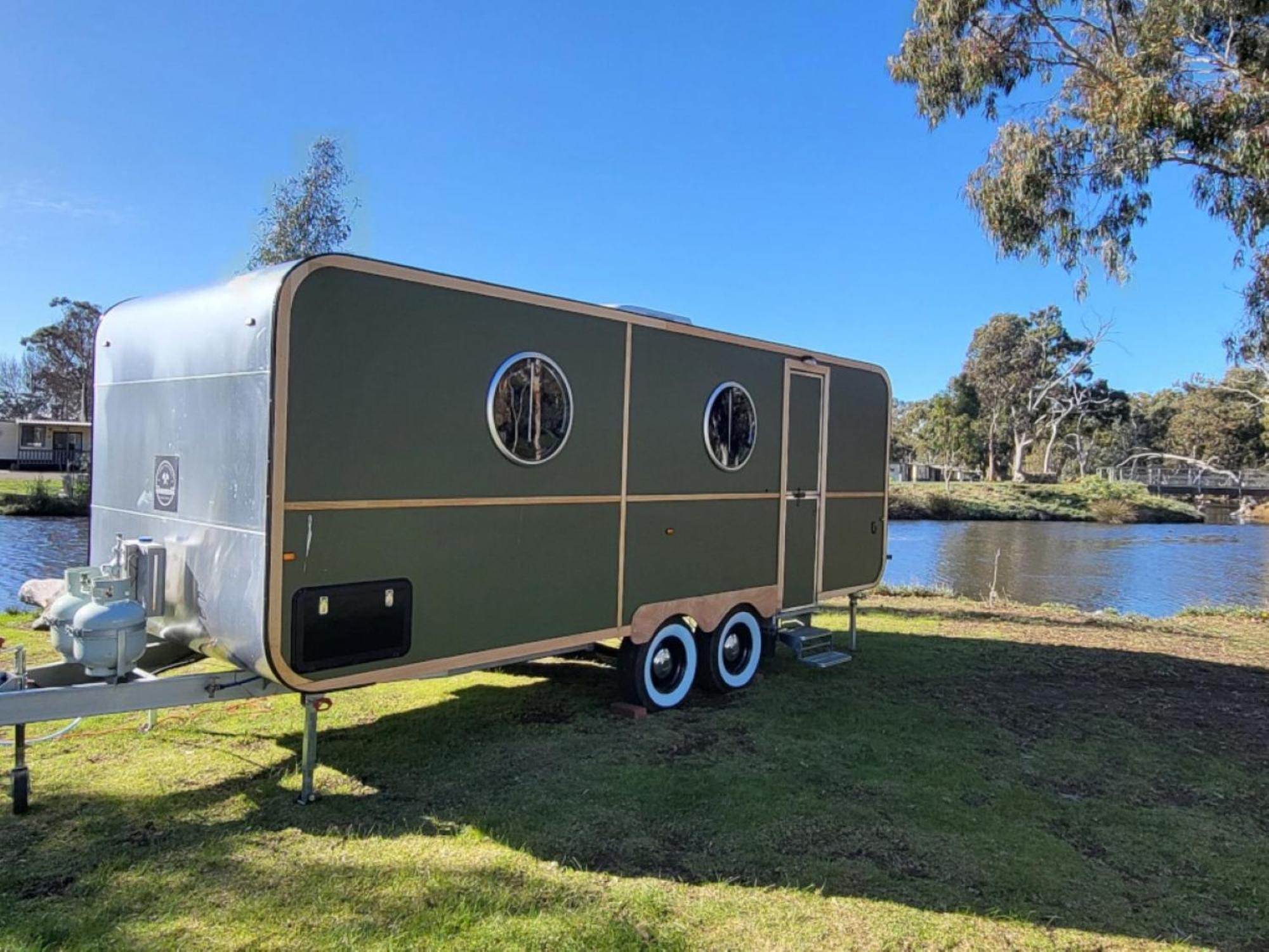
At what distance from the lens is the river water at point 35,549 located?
14.3 metres

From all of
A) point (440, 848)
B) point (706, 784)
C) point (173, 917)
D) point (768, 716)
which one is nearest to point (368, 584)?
point (440, 848)

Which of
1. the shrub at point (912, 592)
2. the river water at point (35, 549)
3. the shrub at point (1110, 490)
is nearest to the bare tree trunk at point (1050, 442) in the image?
the shrub at point (1110, 490)

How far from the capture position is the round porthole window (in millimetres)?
5859

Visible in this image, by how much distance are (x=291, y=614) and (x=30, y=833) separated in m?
1.41

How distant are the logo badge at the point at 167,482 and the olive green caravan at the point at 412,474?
29 millimetres

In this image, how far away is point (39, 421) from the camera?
4297 cm

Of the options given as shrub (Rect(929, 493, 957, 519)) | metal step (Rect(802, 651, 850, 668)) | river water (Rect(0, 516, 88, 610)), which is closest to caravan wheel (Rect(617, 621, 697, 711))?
metal step (Rect(802, 651, 850, 668))

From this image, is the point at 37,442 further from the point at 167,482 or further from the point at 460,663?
the point at 460,663

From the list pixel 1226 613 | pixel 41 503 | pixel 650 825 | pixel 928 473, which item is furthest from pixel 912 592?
pixel 928 473

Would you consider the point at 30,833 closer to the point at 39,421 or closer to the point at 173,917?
the point at 173,917

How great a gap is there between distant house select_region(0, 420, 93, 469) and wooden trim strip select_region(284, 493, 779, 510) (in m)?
44.2

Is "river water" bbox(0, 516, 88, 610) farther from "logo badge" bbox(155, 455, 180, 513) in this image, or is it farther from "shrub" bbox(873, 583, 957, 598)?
"shrub" bbox(873, 583, 957, 598)

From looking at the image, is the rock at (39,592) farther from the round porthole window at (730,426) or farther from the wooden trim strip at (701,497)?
the round porthole window at (730,426)

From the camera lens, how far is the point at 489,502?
447cm
